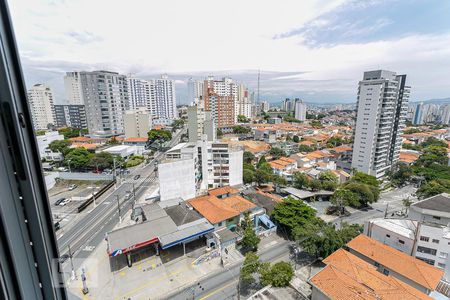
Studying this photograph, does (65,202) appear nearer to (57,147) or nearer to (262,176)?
(57,147)

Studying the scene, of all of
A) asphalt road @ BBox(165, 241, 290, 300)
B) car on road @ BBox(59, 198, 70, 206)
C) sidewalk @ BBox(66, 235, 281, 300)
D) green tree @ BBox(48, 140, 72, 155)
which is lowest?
asphalt road @ BBox(165, 241, 290, 300)

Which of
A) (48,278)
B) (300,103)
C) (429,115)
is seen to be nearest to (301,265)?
(48,278)

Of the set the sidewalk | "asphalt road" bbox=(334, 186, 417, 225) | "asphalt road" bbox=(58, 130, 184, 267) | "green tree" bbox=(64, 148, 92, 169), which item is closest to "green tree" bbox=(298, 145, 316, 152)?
"asphalt road" bbox=(334, 186, 417, 225)

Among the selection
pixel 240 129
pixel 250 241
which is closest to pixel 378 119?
pixel 250 241

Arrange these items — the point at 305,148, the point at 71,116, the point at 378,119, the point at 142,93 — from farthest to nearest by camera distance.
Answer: the point at 142,93
the point at 71,116
the point at 305,148
the point at 378,119

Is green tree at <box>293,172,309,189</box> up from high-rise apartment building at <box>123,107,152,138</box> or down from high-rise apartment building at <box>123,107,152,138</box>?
down

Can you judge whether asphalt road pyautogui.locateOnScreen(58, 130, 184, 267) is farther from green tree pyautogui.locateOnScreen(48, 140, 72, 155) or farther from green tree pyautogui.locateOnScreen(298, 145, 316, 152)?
green tree pyautogui.locateOnScreen(298, 145, 316, 152)
